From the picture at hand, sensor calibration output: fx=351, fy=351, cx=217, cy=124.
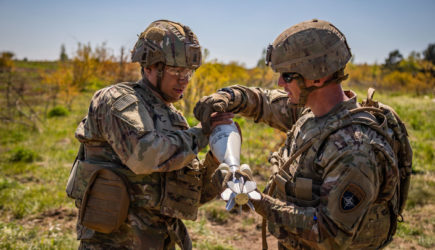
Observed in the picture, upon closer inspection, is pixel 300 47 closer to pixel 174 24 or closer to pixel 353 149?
pixel 353 149

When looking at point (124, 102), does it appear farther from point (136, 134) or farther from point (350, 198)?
point (350, 198)

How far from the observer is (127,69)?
11812 mm

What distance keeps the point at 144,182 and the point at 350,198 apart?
1.56 meters

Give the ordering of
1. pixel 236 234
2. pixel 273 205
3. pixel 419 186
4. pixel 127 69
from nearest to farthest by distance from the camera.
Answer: pixel 273 205
pixel 236 234
pixel 419 186
pixel 127 69

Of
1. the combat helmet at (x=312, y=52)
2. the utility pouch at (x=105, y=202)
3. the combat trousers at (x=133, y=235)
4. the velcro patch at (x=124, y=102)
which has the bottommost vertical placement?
the combat trousers at (x=133, y=235)

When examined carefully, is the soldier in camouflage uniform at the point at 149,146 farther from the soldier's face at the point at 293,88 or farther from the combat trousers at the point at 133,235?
the soldier's face at the point at 293,88

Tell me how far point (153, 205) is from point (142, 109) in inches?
30.8

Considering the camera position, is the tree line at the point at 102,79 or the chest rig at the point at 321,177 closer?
the chest rig at the point at 321,177

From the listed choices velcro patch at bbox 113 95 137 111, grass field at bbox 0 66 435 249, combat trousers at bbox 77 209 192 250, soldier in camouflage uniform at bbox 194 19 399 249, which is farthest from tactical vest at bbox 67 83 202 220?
grass field at bbox 0 66 435 249

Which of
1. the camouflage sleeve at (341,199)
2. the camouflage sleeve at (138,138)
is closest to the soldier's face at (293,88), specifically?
the camouflage sleeve at (341,199)

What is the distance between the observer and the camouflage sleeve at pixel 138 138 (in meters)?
2.55

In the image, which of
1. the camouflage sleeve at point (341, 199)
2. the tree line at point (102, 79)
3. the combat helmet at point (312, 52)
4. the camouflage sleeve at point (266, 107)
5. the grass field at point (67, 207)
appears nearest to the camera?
the camouflage sleeve at point (341, 199)

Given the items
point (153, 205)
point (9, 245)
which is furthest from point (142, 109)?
point (9, 245)

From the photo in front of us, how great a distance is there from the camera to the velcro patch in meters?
2.62
